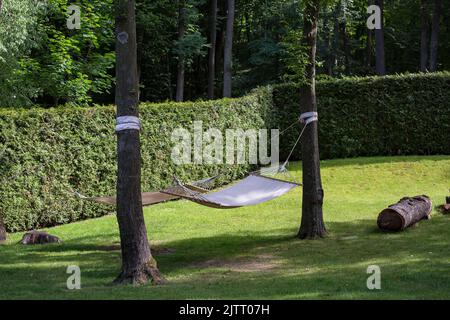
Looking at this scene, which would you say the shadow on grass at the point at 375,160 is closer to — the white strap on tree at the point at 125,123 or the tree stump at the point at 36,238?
the tree stump at the point at 36,238

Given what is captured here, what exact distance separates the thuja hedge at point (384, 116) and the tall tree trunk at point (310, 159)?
871 centimetres

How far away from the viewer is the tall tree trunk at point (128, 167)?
7605 millimetres

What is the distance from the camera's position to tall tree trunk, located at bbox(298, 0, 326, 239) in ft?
34.6

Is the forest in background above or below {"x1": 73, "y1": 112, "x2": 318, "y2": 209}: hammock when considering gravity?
above

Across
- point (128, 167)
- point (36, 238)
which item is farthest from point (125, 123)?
point (36, 238)

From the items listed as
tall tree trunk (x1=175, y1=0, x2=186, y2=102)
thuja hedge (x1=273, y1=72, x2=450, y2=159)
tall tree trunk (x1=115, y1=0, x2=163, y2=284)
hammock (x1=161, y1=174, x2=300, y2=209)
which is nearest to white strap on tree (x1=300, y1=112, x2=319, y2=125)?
hammock (x1=161, y1=174, x2=300, y2=209)

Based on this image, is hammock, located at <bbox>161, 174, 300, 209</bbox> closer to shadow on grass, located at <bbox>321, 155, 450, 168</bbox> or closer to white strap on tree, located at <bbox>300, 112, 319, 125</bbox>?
white strap on tree, located at <bbox>300, 112, 319, 125</bbox>

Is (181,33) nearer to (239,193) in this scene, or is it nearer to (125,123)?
(239,193)

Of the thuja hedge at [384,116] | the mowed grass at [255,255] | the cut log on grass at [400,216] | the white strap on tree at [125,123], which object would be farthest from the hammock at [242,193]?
the thuja hedge at [384,116]

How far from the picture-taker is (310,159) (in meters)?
10.6

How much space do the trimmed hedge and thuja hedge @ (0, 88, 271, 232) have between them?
2 centimetres

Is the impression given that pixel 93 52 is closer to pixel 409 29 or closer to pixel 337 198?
pixel 337 198

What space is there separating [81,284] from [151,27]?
1910 centimetres
